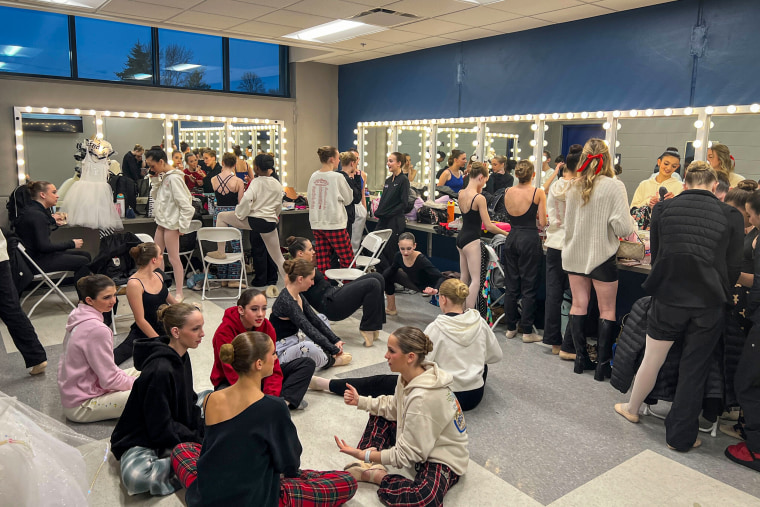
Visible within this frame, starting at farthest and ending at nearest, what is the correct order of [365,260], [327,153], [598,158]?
[365,260], [327,153], [598,158]

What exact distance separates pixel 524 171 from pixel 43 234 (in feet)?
13.9

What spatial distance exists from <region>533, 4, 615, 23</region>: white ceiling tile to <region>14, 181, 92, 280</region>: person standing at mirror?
15.8 ft

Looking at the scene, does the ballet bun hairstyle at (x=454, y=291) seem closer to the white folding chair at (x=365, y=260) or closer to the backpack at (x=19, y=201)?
the white folding chair at (x=365, y=260)

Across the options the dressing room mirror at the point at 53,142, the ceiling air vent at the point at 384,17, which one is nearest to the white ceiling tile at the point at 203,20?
the ceiling air vent at the point at 384,17

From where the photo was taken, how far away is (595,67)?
219 inches

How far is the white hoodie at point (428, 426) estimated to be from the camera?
2490mm

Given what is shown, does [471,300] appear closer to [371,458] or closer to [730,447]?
[730,447]

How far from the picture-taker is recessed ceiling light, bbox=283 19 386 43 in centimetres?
627

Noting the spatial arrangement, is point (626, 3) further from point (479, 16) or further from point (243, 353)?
point (243, 353)

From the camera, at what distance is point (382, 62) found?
26.7 ft

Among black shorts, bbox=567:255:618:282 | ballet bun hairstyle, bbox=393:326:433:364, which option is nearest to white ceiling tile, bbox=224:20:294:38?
black shorts, bbox=567:255:618:282

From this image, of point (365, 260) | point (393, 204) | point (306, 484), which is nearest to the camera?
point (306, 484)

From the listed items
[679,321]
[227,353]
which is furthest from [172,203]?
[679,321]

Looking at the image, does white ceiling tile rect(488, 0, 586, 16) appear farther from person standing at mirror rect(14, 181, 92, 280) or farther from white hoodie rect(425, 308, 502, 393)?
person standing at mirror rect(14, 181, 92, 280)
